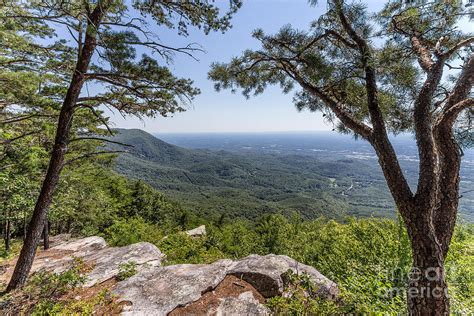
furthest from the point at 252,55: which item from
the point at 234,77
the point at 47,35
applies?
the point at 47,35

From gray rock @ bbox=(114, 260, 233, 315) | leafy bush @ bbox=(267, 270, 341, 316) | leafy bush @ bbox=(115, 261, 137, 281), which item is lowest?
leafy bush @ bbox=(115, 261, 137, 281)

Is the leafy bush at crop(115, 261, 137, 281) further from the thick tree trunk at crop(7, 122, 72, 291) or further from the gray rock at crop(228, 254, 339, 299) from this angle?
the gray rock at crop(228, 254, 339, 299)

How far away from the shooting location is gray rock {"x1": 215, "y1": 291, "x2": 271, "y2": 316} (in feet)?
8.94

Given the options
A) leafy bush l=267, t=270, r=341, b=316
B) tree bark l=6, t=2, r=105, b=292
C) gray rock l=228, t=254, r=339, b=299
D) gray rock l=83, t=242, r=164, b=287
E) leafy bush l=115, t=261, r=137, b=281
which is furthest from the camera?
gray rock l=83, t=242, r=164, b=287

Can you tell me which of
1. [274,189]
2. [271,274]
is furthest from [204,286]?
[274,189]

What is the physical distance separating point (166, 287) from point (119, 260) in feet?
6.00

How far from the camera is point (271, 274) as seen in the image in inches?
131

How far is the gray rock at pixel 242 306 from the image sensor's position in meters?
2.72

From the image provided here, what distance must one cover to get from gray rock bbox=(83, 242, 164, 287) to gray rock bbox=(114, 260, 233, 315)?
1.82ft

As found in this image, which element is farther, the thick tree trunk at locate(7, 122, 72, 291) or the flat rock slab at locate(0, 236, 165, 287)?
the flat rock slab at locate(0, 236, 165, 287)

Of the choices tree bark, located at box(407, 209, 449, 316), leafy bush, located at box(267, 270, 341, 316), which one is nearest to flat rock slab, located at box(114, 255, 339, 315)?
leafy bush, located at box(267, 270, 341, 316)

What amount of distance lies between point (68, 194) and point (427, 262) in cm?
1114

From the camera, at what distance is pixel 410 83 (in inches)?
108

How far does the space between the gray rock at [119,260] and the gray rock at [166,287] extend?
56cm
